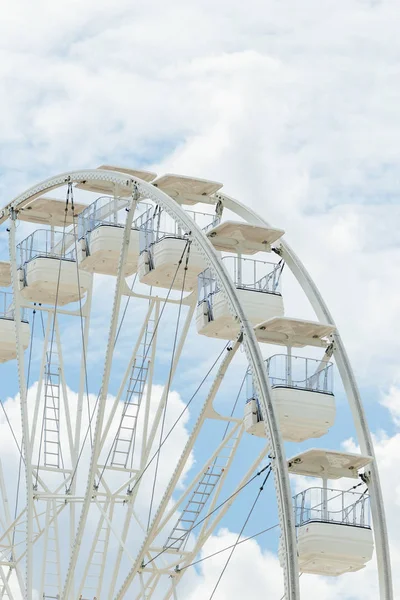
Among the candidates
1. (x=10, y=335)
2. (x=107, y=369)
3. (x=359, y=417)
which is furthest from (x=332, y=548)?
(x=10, y=335)

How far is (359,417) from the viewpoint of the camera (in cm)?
5200

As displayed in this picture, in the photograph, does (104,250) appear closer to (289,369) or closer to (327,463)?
(289,369)

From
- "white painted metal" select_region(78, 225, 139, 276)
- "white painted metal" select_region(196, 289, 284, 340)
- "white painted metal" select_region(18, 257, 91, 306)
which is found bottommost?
"white painted metal" select_region(196, 289, 284, 340)

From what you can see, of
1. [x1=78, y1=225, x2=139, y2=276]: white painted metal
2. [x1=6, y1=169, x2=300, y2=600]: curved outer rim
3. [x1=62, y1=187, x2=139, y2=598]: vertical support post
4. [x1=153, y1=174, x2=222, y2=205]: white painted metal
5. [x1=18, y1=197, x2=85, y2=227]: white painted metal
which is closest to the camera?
[x1=6, y1=169, x2=300, y2=600]: curved outer rim

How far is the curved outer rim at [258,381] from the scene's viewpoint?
154 ft

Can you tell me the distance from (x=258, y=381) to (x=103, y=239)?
12.2m

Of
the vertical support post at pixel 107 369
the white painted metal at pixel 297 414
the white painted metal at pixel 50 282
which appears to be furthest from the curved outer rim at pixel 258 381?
the white painted metal at pixel 50 282

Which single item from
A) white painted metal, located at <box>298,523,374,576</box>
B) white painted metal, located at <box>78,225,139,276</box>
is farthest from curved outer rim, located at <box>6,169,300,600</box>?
white painted metal, located at <box>78,225,139,276</box>

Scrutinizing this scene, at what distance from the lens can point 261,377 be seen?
160 feet

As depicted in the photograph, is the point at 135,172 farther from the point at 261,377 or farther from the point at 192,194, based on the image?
the point at 261,377

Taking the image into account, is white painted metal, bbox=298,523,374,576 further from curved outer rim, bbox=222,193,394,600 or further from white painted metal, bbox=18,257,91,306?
white painted metal, bbox=18,257,91,306

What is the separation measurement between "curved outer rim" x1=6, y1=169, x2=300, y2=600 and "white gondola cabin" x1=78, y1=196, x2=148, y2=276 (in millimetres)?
3143

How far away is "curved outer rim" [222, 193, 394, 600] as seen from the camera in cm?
5025

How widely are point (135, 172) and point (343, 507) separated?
13996 millimetres
